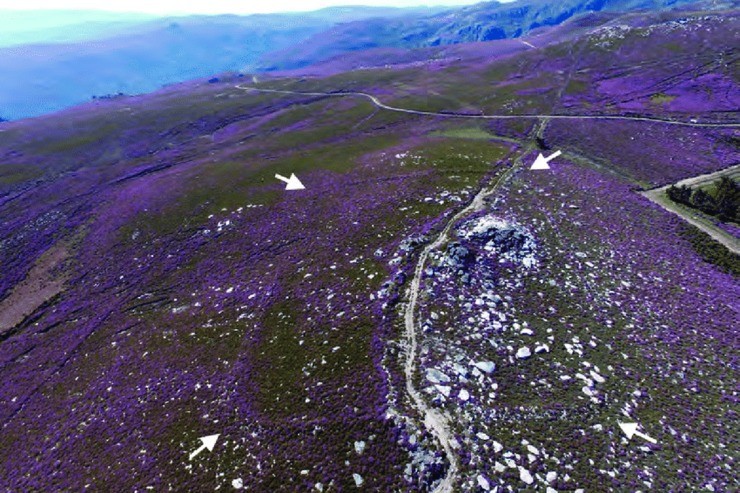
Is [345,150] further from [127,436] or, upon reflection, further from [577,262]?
[127,436]

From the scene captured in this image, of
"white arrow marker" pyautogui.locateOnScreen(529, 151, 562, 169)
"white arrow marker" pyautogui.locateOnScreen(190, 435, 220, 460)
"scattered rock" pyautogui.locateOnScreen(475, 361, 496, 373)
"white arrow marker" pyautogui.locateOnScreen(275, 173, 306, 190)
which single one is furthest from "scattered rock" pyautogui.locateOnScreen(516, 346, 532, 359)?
"white arrow marker" pyautogui.locateOnScreen(275, 173, 306, 190)

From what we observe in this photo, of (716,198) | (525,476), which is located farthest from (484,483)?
(716,198)

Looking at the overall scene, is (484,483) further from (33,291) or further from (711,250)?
(33,291)

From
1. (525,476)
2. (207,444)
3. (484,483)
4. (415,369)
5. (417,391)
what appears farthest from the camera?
(415,369)

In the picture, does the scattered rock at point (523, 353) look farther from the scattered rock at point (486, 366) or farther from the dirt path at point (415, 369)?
the dirt path at point (415, 369)

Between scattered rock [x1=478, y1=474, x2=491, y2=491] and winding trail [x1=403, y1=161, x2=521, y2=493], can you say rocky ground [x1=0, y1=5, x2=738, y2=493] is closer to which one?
scattered rock [x1=478, y1=474, x2=491, y2=491]

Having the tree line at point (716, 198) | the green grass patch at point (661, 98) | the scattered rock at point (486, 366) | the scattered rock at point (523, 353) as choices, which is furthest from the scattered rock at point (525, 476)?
the green grass patch at point (661, 98)
